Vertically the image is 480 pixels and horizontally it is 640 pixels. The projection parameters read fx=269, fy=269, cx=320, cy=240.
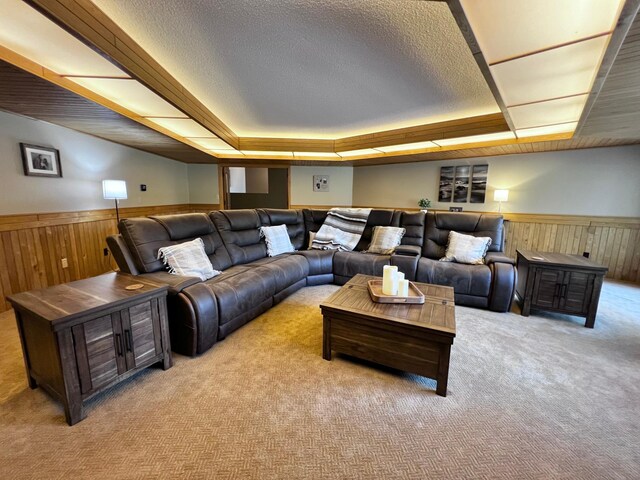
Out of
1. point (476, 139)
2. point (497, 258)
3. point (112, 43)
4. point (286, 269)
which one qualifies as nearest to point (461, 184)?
point (476, 139)

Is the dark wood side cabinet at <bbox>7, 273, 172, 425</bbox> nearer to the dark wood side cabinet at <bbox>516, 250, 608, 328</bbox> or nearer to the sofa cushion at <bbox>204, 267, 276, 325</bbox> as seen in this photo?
the sofa cushion at <bbox>204, 267, 276, 325</bbox>

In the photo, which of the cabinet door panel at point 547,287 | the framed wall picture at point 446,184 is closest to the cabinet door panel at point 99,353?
the cabinet door panel at point 547,287

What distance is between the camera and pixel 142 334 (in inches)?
67.2

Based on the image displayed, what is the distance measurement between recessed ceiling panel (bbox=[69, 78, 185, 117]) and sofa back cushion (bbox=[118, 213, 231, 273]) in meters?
1.10

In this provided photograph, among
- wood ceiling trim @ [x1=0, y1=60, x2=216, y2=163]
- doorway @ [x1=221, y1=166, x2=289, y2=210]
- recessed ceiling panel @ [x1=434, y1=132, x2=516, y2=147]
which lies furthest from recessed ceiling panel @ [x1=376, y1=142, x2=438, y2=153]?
doorway @ [x1=221, y1=166, x2=289, y2=210]

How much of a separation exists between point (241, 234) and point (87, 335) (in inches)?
80.6

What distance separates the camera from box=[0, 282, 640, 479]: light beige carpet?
3.98 feet

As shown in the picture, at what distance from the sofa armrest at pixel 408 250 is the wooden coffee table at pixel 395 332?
1.27 m

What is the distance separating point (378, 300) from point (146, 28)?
2.43 metres

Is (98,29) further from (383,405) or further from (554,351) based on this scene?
(554,351)

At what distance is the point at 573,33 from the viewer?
59.9 inches

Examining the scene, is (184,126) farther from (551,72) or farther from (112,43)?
(551,72)

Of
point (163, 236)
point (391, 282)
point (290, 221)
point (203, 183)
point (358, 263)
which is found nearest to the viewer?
point (391, 282)

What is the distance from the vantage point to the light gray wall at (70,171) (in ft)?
9.10
